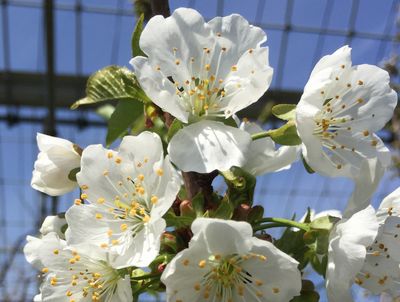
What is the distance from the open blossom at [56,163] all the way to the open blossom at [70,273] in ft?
0.35

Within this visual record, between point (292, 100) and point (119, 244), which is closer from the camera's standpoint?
point (119, 244)

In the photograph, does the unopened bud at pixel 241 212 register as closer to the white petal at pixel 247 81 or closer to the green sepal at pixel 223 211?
the green sepal at pixel 223 211

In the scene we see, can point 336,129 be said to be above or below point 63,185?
above

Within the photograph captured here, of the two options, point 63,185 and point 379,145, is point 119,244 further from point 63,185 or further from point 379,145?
point 379,145

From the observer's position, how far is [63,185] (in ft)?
3.76

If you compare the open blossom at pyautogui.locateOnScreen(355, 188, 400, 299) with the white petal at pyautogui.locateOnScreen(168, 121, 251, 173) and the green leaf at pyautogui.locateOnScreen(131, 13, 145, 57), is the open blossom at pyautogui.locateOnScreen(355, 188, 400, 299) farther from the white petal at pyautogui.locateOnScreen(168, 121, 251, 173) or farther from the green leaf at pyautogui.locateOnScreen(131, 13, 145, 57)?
the green leaf at pyautogui.locateOnScreen(131, 13, 145, 57)

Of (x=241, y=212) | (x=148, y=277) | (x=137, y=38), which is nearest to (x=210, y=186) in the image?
(x=241, y=212)

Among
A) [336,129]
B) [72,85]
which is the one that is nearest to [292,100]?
[72,85]

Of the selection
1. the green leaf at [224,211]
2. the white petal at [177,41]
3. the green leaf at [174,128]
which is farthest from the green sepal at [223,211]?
the white petal at [177,41]

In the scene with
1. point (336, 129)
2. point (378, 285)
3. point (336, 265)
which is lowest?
point (378, 285)

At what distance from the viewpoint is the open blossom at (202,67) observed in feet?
3.26

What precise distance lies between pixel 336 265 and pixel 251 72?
33 cm

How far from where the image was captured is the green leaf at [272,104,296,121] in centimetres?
104

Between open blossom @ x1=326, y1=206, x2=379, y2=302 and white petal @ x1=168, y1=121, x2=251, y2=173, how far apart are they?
0.61 ft
